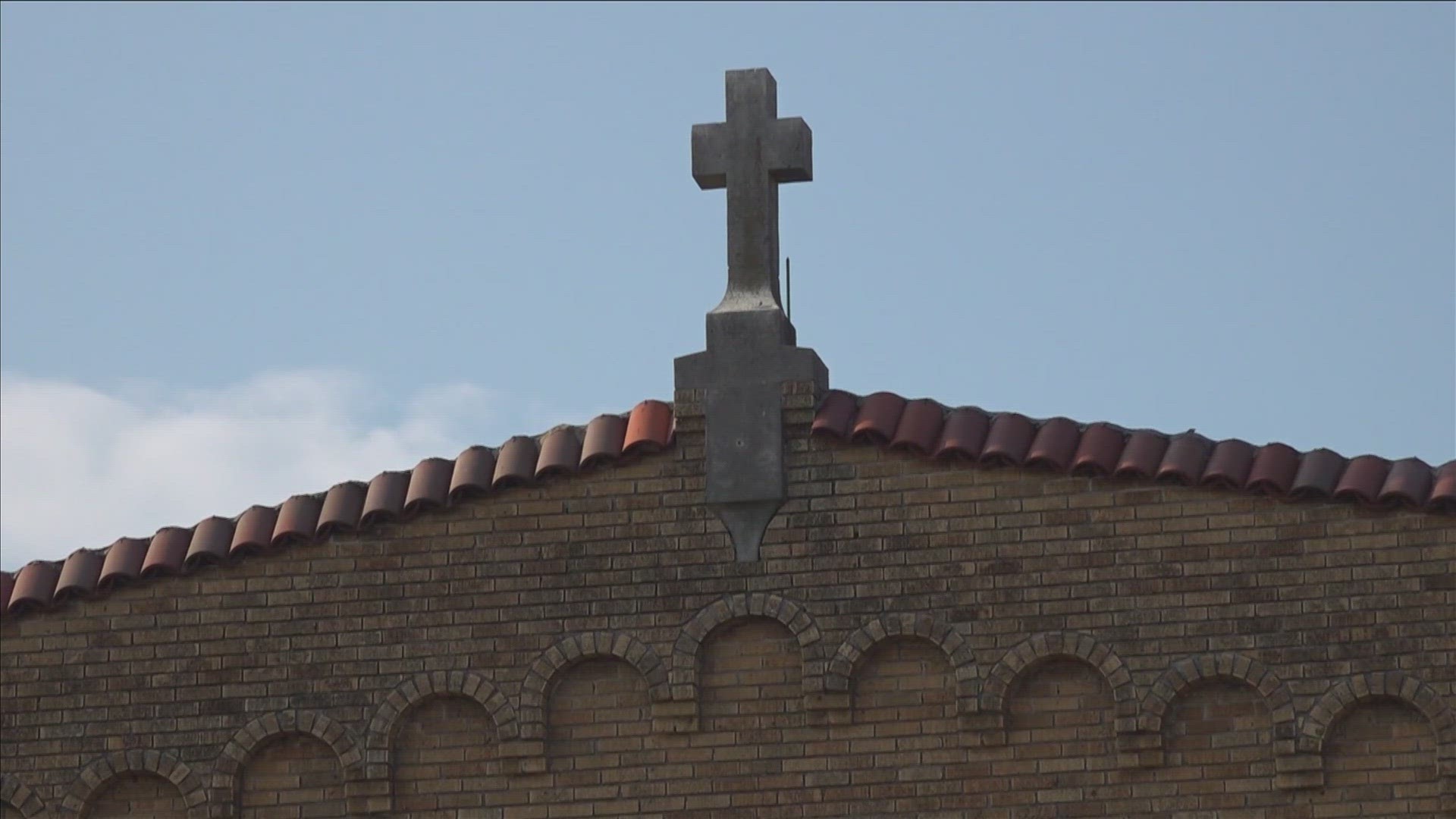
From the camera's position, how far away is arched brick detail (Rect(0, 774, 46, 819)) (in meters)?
14.8

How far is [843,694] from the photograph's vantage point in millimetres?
14250

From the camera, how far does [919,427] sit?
1453 centimetres

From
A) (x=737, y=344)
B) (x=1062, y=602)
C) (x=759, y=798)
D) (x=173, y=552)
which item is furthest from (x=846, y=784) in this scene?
(x=173, y=552)

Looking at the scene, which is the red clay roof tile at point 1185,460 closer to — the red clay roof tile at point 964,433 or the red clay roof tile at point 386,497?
the red clay roof tile at point 964,433

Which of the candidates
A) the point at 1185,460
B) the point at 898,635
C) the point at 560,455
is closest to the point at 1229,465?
the point at 1185,460

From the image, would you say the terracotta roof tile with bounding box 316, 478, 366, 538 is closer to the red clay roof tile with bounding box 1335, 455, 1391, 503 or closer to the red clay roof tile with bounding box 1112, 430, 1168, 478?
the red clay roof tile with bounding box 1112, 430, 1168, 478

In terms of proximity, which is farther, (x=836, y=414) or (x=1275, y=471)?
(x=836, y=414)

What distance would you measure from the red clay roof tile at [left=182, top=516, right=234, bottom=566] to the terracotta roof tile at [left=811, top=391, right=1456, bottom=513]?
3.07 meters

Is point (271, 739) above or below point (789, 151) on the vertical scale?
below

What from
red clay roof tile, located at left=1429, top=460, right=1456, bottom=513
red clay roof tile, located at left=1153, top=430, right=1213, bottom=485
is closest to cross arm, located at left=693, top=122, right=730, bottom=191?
red clay roof tile, located at left=1153, top=430, right=1213, bottom=485

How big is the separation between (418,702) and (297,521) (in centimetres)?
115

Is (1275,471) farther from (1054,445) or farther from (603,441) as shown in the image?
(603,441)

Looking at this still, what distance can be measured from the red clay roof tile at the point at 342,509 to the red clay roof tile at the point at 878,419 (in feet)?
8.36

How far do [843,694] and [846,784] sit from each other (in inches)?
16.8
